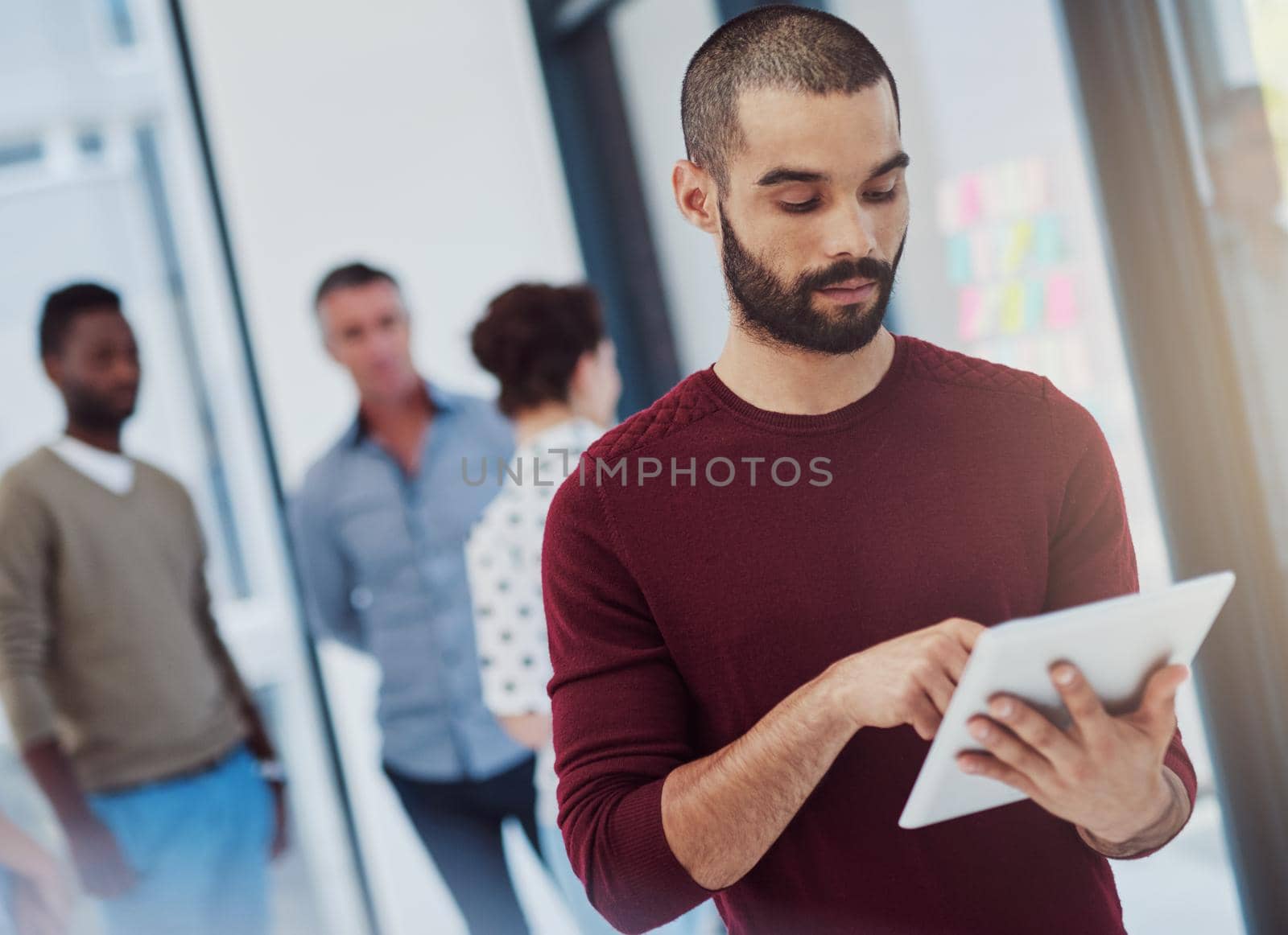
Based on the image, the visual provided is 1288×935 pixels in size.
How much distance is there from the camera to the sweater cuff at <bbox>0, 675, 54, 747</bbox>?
2.21 meters

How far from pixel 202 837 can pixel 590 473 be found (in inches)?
71.9

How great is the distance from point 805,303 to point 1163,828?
1.59 ft

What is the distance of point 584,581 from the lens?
0.95 metres

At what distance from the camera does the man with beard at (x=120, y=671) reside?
225 centimetres

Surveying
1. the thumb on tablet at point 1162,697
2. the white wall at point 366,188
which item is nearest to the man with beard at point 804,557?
the thumb on tablet at point 1162,697

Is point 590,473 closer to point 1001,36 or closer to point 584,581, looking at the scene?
point 584,581

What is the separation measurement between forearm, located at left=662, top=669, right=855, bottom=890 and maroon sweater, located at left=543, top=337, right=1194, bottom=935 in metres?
0.04

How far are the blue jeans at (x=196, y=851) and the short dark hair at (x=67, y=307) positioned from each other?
927 millimetres

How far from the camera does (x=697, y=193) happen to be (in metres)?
0.97

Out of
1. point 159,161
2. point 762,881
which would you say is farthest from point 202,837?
point 762,881

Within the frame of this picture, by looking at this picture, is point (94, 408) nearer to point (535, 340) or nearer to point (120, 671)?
point (120, 671)

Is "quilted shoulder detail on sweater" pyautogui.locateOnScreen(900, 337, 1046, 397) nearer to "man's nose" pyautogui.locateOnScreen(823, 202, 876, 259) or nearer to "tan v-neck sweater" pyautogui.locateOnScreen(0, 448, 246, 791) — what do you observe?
"man's nose" pyautogui.locateOnScreen(823, 202, 876, 259)

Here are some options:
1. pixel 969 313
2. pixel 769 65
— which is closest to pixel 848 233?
pixel 769 65

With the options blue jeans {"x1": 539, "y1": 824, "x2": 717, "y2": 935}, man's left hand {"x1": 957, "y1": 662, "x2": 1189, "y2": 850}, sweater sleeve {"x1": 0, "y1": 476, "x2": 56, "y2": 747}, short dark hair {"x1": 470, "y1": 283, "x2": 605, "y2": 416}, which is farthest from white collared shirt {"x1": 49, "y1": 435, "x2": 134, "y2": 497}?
man's left hand {"x1": 957, "y1": 662, "x2": 1189, "y2": 850}
